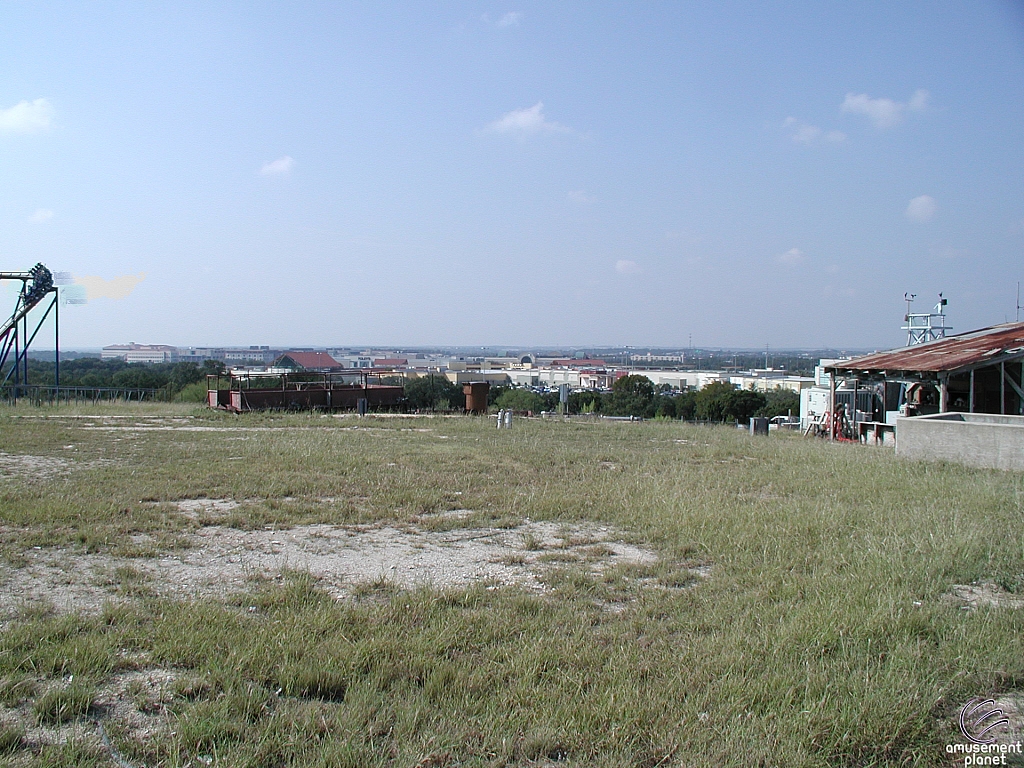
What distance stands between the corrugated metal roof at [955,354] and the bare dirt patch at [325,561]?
1261cm

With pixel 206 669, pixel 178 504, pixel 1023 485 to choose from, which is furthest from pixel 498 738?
pixel 1023 485

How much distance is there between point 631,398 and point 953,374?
34345mm

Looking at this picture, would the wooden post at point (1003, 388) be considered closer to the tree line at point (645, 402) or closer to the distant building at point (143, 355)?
the tree line at point (645, 402)

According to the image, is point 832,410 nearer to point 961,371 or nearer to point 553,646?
point 961,371

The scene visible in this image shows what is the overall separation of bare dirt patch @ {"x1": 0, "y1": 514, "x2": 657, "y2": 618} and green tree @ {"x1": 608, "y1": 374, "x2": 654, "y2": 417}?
130 feet

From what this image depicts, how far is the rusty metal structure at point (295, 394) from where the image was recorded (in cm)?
2512

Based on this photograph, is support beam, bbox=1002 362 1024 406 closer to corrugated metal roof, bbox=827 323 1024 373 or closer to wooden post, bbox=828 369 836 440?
corrugated metal roof, bbox=827 323 1024 373

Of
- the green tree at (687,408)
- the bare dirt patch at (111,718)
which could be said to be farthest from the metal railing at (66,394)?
the green tree at (687,408)

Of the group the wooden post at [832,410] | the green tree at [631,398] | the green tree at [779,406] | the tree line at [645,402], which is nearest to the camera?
the wooden post at [832,410]

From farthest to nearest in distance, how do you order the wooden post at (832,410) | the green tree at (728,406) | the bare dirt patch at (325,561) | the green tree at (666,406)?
the green tree at (666,406) → the green tree at (728,406) → the wooden post at (832,410) → the bare dirt patch at (325,561)

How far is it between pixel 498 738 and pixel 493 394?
47295mm

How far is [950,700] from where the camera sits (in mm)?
3682

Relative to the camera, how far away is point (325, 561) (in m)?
6.25

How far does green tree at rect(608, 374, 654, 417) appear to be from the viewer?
49.1 m
